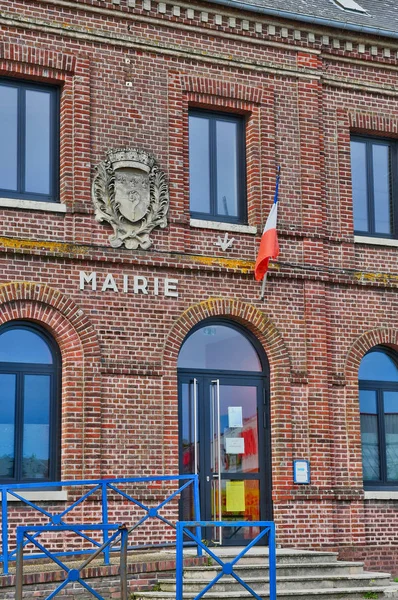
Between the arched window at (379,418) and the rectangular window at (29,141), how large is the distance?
18.8ft

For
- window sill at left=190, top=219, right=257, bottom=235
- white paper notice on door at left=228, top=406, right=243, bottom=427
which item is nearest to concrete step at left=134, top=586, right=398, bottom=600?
white paper notice on door at left=228, top=406, right=243, bottom=427

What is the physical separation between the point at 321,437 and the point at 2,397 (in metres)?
4.80

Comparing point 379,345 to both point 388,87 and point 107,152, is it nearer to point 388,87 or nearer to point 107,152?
point 388,87

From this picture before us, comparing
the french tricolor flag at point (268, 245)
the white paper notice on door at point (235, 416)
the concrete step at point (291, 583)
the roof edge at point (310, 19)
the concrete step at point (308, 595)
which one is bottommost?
the concrete step at point (308, 595)

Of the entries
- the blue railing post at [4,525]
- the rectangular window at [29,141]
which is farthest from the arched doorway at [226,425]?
the blue railing post at [4,525]

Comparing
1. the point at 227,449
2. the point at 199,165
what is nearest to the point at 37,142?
the point at 199,165

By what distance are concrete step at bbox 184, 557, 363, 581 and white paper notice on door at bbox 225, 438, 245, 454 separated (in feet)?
6.50

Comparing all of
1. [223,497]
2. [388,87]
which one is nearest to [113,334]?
[223,497]

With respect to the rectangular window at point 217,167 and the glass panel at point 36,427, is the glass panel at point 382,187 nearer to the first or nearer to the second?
the rectangular window at point 217,167

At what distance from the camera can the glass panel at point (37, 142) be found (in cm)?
1485

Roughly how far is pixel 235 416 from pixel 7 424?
3436mm

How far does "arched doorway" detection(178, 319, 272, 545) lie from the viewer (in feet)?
49.7

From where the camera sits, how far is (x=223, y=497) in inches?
599

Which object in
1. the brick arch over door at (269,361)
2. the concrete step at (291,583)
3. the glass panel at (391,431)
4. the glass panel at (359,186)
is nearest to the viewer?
the concrete step at (291,583)
